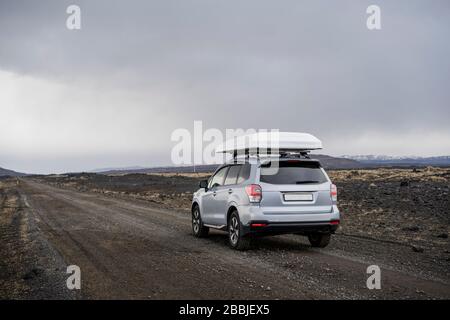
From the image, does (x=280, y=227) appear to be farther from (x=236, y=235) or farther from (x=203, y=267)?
(x=203, y=267)

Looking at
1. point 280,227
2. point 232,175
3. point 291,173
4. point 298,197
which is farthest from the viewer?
point 232,175

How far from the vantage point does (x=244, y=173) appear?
9773 millimetres

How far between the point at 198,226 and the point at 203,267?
421cm

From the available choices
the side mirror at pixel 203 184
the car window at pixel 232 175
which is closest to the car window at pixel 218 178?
the side mirror at pixel 203 184

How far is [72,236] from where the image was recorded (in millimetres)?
11977

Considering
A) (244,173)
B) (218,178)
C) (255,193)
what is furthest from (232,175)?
(255,193)

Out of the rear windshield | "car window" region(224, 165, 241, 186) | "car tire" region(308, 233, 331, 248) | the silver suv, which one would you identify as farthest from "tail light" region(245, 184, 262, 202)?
"car tire" region(308, 233, 331, 248)

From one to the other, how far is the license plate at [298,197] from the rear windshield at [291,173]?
0.83 feet

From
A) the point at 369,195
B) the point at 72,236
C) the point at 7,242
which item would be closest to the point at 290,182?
the point at 72,236

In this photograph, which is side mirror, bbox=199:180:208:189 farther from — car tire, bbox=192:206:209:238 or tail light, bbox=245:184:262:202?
tail light, bbox=245:184:262:202

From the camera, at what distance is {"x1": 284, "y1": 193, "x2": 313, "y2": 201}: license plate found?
361 inches

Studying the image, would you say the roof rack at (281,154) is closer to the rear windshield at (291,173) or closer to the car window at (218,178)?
the rear windshield at (291,173)

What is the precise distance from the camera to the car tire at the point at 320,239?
998 cm

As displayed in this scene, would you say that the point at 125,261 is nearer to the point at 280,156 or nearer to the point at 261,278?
the point at 261,278
